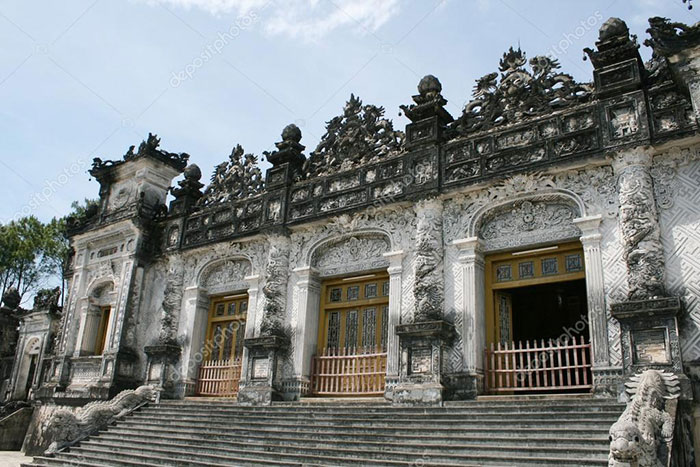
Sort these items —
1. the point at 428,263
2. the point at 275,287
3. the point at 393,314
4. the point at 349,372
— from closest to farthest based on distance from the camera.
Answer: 1. the point at 428,263
2. the point at 393,314
3. the point at 349,372
4. the point at 275,287

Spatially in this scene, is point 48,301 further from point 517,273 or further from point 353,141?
point 517,273

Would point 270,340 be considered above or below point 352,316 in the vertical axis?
below

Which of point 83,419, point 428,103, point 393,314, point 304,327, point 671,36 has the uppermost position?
point 428,103

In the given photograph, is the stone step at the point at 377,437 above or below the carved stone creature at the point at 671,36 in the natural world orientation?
below

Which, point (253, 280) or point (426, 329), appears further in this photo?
point (253, 280)

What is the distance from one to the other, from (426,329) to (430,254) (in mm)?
1422

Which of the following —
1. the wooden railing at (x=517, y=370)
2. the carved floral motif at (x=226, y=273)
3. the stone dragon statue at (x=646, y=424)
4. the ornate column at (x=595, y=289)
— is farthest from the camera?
the carved floral motif at (x=226, y=273)

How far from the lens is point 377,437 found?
8758 millimetres

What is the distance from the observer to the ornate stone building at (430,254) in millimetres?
8969

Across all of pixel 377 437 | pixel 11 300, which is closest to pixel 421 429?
pixel 377 437

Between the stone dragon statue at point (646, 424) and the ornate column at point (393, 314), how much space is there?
13.3ft

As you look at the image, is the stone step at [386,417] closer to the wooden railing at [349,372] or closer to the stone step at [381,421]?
the stone step at [381,421]

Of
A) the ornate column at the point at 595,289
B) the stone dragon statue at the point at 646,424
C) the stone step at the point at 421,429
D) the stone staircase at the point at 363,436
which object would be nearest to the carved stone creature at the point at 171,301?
the stone staircase at the point at 363,436

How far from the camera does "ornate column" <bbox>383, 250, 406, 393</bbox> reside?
35.3ft
